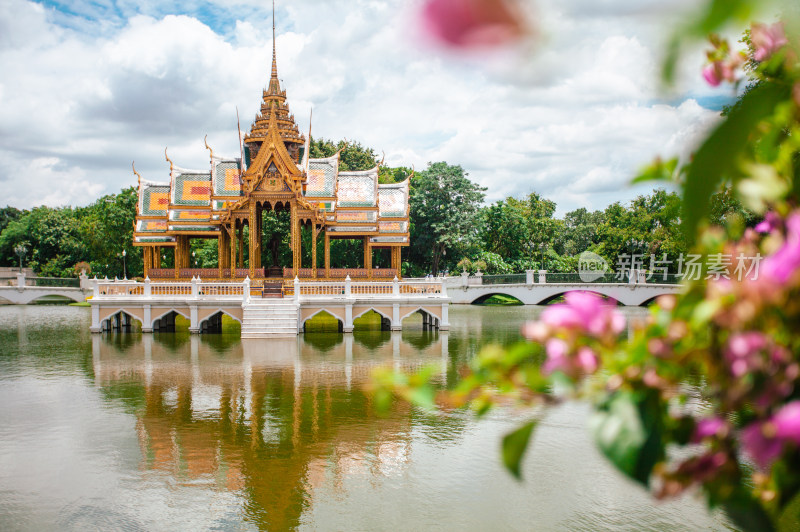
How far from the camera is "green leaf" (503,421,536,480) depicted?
71 cm

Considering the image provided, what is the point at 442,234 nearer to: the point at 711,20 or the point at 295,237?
the point at 295,237

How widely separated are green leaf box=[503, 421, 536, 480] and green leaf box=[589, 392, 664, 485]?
0.08 metres

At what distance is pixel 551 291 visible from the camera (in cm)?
3175

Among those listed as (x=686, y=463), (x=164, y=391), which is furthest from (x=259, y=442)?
(x=686, y=463)

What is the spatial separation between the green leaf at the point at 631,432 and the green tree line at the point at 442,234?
27.4 meters

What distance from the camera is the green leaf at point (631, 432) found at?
0.70 m

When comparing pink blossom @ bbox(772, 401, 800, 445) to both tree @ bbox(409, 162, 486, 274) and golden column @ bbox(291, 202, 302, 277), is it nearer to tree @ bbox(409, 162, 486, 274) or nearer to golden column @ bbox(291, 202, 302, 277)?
golden column @ bbox(291, 202, 302, 277)

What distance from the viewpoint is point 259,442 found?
283 inches

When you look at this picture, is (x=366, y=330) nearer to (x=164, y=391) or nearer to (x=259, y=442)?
(x=164, y=391)

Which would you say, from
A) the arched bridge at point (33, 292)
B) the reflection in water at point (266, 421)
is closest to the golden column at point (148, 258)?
the reflection in water at point (266, 421)

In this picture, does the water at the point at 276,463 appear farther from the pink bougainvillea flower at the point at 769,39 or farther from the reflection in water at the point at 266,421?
the pink bougainvillea flower at the point at 769,39

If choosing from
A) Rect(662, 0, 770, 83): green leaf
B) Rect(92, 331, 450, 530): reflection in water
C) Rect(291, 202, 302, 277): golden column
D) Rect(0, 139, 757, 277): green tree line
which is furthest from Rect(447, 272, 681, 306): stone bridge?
Rect(662, 0, 770, 83): green leaf

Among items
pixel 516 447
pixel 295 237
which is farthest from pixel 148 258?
pixel 516 447

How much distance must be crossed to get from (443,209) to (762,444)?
32860 mm
